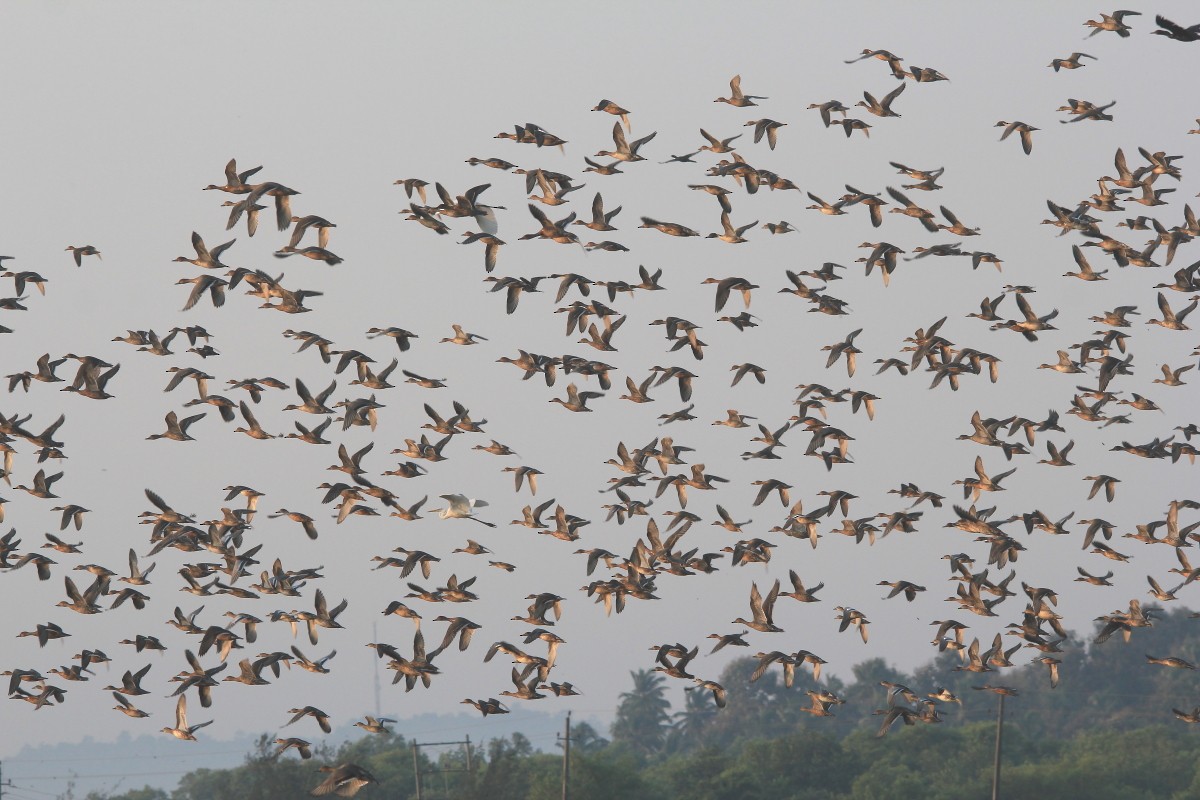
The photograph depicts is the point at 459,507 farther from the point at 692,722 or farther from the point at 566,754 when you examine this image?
the point at 692,722

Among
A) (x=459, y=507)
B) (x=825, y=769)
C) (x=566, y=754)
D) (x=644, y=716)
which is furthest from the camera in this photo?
(x=644, y=716)

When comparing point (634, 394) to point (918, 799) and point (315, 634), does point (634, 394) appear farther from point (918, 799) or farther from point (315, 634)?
point (918, 799)

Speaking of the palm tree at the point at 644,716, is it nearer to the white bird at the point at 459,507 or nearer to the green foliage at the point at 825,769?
the green foliage at the point at 825,769

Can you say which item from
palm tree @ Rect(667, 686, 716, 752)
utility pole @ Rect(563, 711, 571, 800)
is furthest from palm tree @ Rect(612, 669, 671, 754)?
utility pole @ Rect(563, 711, 571, 800)

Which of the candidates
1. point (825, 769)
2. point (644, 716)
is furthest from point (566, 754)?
point (644, 716)

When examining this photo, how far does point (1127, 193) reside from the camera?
38594mm

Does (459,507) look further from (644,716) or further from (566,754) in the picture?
(644,716)

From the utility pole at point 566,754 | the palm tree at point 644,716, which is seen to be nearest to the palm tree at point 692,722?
the palm tree at point 644,716

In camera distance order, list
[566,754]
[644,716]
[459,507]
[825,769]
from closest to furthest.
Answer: [459,507] < [566,754] < [825,769] < [644,716]

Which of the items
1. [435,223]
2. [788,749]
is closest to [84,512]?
[435,223]

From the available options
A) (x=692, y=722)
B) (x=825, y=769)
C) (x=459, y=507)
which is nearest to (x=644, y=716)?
(x=692, y=722)

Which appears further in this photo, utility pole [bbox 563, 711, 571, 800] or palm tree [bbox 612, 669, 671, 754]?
palm tree [bbox 612, 669, 671, 754]

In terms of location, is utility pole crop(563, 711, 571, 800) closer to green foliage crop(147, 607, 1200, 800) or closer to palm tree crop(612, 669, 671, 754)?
green foliage crop(147, 607, 1200, 800)

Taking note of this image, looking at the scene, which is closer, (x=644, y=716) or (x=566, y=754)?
(x=566, y=754)
